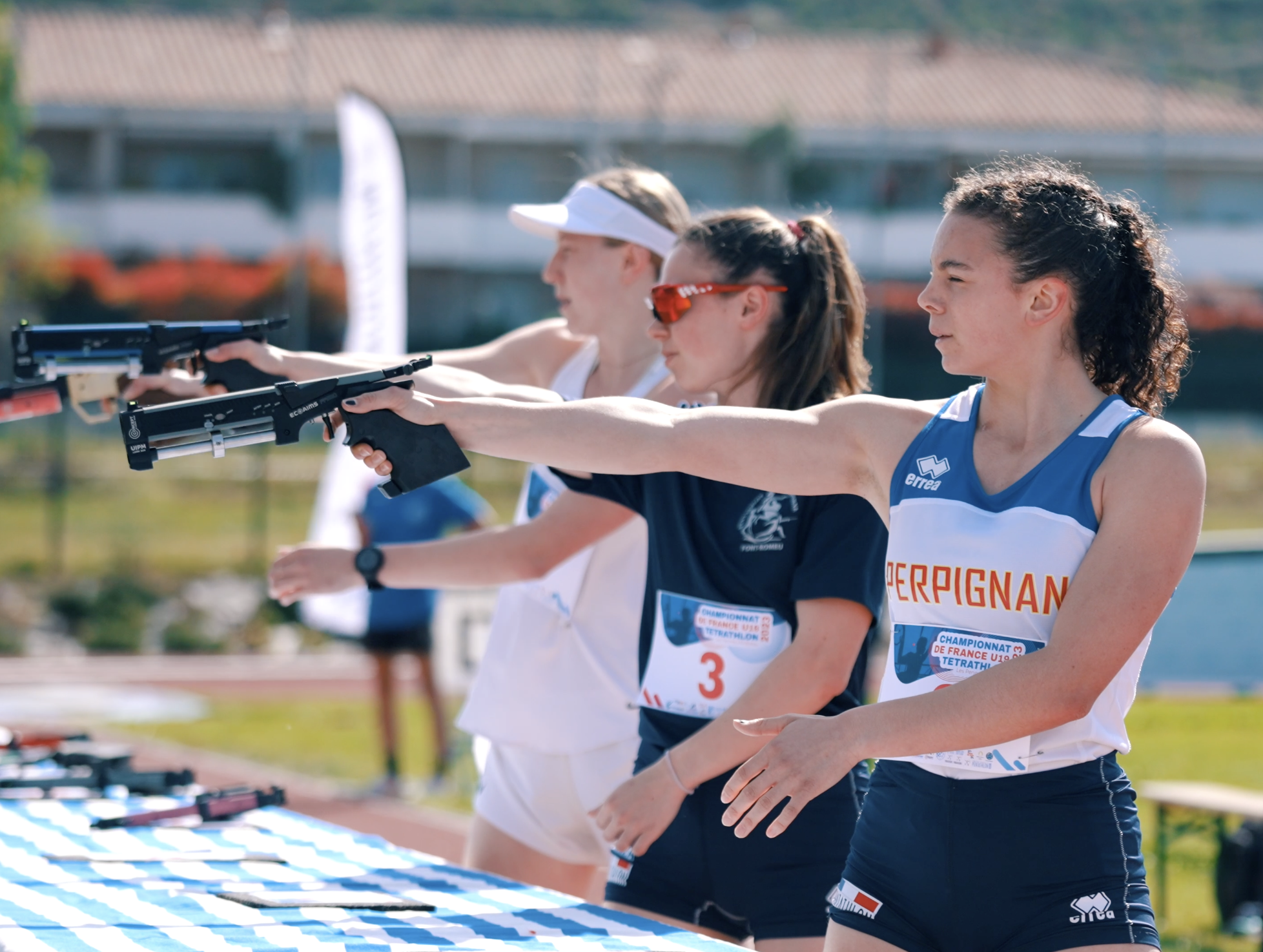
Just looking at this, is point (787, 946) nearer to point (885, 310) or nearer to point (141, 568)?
point (141, 568)

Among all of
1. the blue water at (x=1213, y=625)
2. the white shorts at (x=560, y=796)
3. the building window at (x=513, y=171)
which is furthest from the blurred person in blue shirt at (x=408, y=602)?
the building window at (x=513, y=171)

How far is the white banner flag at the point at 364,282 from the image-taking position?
859cm

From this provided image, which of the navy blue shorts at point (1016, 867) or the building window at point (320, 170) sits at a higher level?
the building window at point (320, 170)

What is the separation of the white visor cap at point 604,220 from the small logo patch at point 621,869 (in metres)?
1.39

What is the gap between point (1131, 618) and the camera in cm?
194

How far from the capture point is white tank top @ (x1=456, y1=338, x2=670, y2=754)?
10.8 feet

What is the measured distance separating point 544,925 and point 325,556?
1138 mm

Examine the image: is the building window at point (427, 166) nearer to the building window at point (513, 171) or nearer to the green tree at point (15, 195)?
the building window at point (513, 171)

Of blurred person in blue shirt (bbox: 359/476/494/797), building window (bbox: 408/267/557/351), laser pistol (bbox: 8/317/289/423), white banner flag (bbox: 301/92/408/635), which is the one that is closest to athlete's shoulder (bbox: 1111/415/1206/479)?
laser pistol (bbox: 8/317/289/423)

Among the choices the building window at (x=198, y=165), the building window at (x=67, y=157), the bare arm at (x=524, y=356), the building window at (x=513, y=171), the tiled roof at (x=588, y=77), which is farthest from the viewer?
the tiled roof at (x=588, y=77)

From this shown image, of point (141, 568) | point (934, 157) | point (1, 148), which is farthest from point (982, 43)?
point (141, 568)

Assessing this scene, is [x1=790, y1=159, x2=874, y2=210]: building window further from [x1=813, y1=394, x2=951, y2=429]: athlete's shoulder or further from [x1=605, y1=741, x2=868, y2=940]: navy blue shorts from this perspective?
[x1=813, y1=394, x2=951, y2=429]: athlete's shoulder

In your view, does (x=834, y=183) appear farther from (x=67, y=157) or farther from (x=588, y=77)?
(x=67, y=157)

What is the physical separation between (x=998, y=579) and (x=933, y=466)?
22cm
